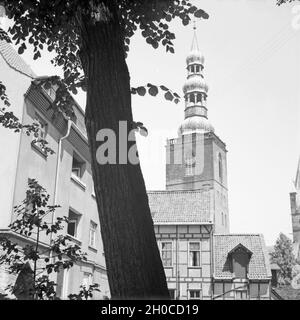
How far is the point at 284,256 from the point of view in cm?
5378

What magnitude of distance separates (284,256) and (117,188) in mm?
54580

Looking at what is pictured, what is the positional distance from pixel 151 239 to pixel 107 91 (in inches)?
42.5

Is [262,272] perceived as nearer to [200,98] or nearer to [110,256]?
[110,256]

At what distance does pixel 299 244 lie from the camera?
46781mm

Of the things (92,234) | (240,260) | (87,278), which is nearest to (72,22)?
(87,278)

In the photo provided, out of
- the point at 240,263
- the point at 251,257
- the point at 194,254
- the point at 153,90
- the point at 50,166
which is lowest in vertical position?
the point at 153,90

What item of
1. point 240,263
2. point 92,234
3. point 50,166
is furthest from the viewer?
point 240,263

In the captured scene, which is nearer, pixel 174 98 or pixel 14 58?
pixel 174 98

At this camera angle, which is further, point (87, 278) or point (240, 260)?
point (240, 260)

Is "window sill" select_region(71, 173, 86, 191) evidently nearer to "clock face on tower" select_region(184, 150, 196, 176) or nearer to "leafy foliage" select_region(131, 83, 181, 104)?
"leafy foliage" select_region(131, 83, 181, 104)

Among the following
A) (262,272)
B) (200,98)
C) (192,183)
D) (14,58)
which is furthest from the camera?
(192,183)

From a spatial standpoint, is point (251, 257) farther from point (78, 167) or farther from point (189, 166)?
point (189, 166)

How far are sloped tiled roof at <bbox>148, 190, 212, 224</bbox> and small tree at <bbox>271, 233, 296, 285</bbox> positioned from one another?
24150mm

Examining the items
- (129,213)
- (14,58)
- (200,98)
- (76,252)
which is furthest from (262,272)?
(200,98)
